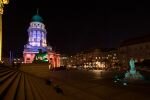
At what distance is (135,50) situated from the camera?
373 feet

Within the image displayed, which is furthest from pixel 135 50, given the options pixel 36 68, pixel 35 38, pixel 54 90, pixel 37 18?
pixel 54 90

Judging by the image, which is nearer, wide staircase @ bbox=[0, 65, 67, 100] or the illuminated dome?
wide staircase @ bbox=[0, 65, 67, 100]

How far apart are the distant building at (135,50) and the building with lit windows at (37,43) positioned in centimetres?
3756

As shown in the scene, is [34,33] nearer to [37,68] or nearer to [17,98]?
[37,68]

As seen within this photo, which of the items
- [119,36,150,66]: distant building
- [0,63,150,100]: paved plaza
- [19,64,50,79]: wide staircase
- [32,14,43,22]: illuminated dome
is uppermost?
[32,14,43,22]: illuminated dome

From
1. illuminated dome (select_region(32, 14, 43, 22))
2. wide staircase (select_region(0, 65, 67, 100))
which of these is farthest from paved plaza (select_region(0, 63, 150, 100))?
illuminated dome (select_region(32, 14, 43, 22))

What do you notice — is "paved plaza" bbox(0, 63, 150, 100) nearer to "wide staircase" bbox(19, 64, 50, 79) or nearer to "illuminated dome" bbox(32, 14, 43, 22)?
"wide staircase" bbox(19, 64, 50, 79)

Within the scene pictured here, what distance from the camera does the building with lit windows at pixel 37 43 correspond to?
108 metres

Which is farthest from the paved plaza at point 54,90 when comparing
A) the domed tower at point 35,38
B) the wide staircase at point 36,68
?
the domed tower at point 35,38

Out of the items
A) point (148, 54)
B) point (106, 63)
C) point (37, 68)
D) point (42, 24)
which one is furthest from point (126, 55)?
point (37, 68)

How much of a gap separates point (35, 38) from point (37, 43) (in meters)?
2.87

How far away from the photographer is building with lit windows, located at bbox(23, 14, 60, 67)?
10802cm

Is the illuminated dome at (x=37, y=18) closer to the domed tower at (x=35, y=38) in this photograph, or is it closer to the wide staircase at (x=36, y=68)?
the domed tower at (x=35, y=38)

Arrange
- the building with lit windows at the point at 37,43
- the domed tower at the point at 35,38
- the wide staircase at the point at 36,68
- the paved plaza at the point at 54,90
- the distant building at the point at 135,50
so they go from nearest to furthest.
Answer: the paved plaza at the point at 54,90, the wide staircase at the point at 36,68, the distant building at the point at 135,50, the domed tower at the point at 35,38, the building with lit windows at the point at 37,43
